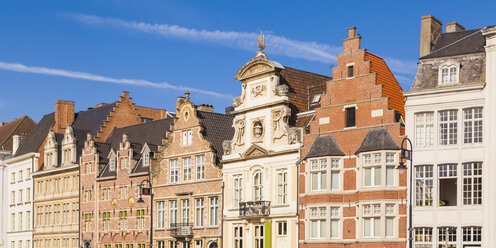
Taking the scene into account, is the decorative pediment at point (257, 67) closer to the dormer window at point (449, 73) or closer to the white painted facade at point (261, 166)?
the white painted facade at point (261, 166)

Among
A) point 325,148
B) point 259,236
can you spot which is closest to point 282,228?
point 259,236

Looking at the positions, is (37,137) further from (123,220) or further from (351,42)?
(351,42)

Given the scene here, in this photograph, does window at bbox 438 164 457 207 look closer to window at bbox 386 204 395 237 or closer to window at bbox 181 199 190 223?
window at bbox 386 204 395 237

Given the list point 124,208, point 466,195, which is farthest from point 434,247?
point 124,208

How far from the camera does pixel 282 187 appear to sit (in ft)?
152

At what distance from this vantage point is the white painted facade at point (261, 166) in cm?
4581

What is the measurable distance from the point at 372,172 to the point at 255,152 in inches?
340

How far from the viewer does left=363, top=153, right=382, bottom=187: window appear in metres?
41.1

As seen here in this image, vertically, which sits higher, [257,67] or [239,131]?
[257,67]

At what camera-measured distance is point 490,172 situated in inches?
1465

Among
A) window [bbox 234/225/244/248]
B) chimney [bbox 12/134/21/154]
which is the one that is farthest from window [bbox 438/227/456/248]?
chimney [bbox 12/134/21/154]

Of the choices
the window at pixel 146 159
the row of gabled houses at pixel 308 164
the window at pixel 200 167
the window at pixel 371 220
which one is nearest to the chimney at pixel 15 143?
the row of gabled houses at pixel 308 164

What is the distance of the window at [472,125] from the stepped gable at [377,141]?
345 cm

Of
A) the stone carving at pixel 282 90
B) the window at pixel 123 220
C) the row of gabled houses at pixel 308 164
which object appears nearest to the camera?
the row of gabled houses at pixel 308 164
